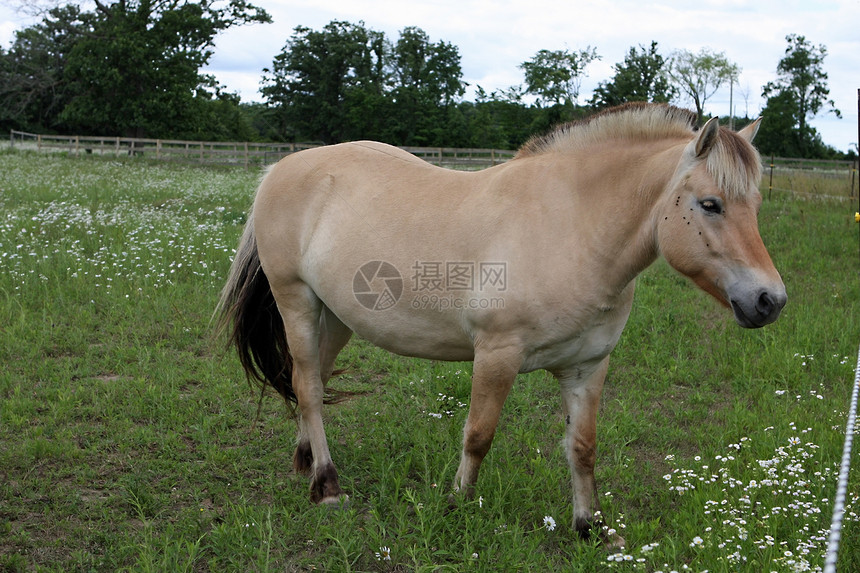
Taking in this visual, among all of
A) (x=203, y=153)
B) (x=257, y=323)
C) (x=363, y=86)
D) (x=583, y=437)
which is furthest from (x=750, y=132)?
(x=363, y=86)

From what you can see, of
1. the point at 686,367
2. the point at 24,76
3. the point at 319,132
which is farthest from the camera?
the point at 319,132

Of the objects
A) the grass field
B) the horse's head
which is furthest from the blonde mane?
the grass field

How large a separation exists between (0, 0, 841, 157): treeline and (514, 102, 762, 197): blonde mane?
24158 millimetres

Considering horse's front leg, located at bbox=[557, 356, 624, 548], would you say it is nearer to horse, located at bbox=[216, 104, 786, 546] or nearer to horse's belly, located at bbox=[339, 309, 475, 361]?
horse, located at bbox=[216, 104, 786, 546]

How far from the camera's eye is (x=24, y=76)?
3666cm

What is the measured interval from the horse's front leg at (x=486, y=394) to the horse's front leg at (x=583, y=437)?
1.14ft

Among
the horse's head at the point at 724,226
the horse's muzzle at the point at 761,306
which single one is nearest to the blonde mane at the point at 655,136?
the horse's head at the point at 724,226

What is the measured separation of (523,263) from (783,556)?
1.62 metres

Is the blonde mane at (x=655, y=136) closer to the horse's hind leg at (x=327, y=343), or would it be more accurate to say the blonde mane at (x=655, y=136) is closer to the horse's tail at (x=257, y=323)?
the horse's hind leg at (x=327, y=343)

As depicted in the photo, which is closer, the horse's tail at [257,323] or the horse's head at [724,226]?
the horse's head at [724,226]

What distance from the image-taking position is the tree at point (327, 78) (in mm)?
42438

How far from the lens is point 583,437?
3.28m

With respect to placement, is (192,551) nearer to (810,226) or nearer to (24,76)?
(810,226)

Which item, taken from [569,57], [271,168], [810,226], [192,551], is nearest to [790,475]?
[192,551]
